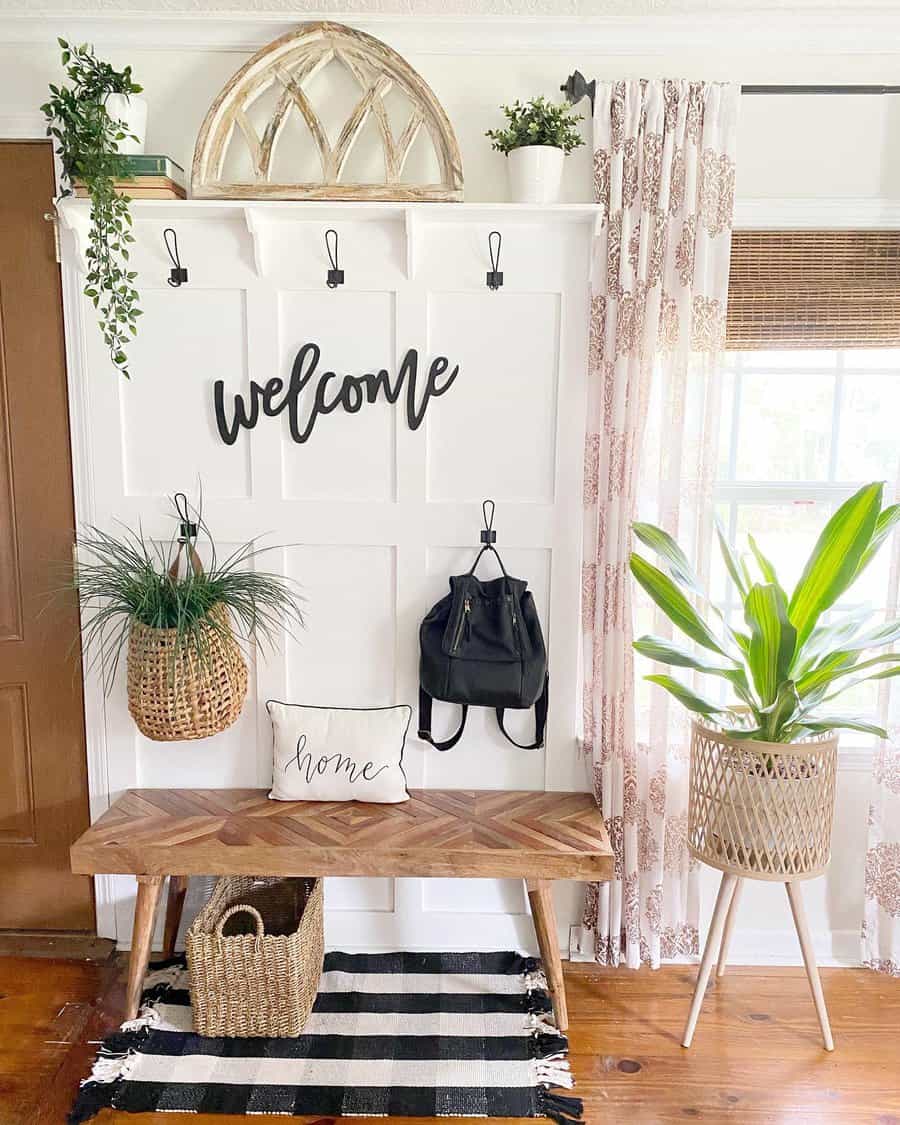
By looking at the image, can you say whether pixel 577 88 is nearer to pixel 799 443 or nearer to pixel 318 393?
pixel 318 393

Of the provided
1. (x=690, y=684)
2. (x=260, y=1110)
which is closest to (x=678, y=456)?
(x=690, y=684)

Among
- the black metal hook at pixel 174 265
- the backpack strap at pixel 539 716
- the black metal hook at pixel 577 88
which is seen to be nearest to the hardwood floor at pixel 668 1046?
the backpack strap at pixel 539 716

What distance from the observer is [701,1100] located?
2059 millimetres

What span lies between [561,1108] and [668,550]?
53.0 inches

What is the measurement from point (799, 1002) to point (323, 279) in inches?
95.6

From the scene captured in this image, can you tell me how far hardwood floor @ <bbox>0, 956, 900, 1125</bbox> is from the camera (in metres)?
2.03

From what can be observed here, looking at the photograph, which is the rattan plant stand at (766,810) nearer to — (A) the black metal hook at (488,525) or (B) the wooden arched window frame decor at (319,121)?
(A) the black metal hook at (488,525)

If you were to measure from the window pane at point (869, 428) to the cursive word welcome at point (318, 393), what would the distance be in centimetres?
117

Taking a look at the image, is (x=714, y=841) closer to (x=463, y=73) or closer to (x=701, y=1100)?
(x=701, y=1100)

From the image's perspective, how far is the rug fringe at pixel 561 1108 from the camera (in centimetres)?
198

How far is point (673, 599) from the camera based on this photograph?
213cm

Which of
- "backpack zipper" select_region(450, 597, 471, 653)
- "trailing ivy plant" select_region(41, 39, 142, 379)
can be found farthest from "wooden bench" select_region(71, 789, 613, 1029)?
"trailing ivy plant" select_region(41, 39, 142, 379)

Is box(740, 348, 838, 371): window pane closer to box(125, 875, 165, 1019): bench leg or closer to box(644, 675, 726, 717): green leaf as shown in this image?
box(644, 675, 726, 717): green leaf

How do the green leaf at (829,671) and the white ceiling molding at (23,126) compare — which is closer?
the green leaf at (829,671)
